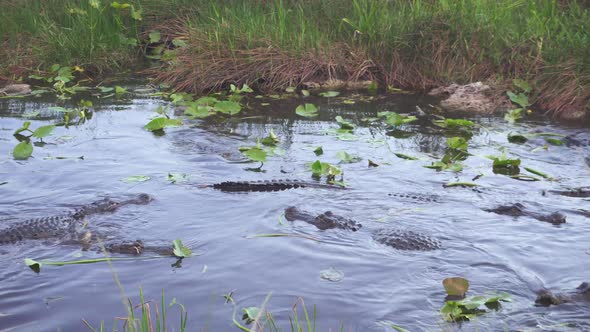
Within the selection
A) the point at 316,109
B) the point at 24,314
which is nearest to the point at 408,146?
the point at 316,109

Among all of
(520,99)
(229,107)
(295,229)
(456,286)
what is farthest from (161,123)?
(456,286)

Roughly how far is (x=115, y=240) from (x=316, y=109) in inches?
160

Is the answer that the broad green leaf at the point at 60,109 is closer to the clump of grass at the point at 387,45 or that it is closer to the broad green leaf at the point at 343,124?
the clump of grass at the point at 387,45

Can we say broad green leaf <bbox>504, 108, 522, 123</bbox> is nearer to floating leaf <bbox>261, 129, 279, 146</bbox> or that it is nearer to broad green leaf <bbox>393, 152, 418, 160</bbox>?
broad green leaf <bbox>393, 152, 418, 160</bbox>

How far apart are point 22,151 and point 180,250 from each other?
2934 millimetres

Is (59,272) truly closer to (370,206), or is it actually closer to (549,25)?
(370,206)

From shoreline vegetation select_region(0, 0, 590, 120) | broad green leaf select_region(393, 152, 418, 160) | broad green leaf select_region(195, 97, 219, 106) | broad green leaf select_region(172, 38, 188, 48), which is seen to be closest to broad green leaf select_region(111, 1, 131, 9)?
shoreline vegetation select_region(0, 0, 590, 120)

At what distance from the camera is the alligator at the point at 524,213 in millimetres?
5418

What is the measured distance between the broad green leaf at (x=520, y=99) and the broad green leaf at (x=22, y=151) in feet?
17.2

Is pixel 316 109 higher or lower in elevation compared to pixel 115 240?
higher

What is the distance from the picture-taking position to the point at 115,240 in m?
5.16

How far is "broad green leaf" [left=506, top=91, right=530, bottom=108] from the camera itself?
8.82 m

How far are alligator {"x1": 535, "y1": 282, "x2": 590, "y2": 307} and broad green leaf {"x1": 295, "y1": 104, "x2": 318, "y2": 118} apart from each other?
475 centimetres

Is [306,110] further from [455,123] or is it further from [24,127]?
[24,127]
